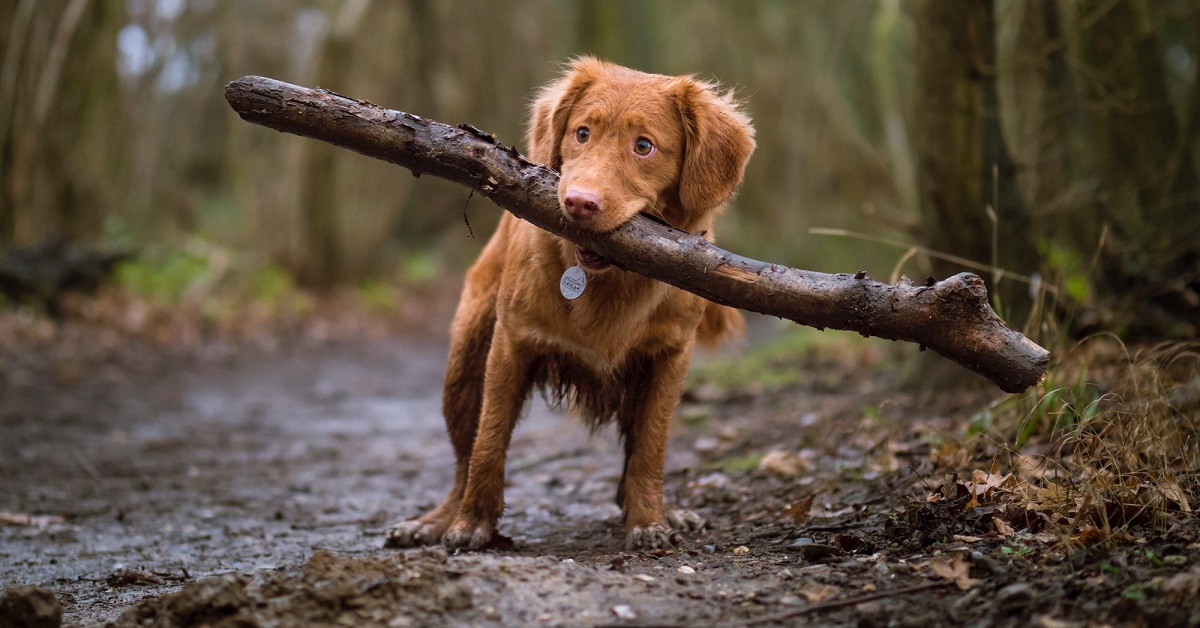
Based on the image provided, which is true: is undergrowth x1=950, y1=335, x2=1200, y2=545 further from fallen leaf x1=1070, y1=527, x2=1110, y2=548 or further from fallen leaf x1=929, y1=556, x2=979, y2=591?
fallen leaf x1=929, y1=556, x2=979, y2=591

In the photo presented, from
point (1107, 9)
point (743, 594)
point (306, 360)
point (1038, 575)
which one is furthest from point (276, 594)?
point (306, 360)

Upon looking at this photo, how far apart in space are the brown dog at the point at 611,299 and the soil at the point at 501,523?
336 millimetres

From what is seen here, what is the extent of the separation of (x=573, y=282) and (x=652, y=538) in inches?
42.6

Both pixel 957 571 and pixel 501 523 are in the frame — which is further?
pixel 501 523

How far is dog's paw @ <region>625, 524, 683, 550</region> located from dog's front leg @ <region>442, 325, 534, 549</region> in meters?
0.57

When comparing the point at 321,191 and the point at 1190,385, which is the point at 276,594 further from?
the point at 321,191

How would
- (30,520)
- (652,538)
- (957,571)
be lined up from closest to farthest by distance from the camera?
1. (957,571)
2. (652,538)
3. (30,520)

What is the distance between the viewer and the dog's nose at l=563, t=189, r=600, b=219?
338 centimetres

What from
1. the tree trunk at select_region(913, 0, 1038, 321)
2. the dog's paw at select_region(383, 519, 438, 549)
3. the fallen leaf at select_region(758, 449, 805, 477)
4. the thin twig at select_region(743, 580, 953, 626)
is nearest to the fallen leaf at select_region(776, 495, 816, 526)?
the fallen leaf at select_region(758, 449, 805, 477)

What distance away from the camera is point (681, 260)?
3.39m

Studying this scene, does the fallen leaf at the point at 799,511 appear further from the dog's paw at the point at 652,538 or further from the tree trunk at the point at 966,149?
the tree trunk at the point at 966,149

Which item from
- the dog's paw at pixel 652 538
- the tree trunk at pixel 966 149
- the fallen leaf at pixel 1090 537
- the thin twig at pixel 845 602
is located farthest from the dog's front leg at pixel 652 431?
the tree trunk at pixel 966 149

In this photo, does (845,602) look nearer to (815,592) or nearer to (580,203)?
(815,592)

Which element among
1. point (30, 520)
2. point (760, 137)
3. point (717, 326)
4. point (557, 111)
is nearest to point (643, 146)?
point (557, 111)
